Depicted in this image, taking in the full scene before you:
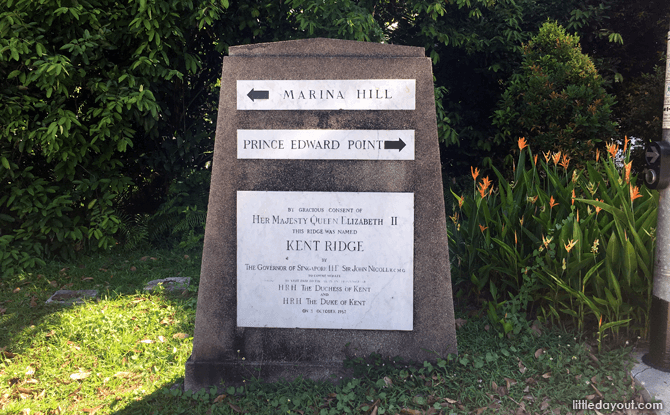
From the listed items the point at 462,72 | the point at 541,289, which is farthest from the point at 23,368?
the point at 462,72

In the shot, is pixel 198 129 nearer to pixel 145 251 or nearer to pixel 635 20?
pixel 145 251

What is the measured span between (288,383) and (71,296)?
2.69 meters

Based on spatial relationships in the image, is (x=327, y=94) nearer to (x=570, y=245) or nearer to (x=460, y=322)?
(x=570, y=245)

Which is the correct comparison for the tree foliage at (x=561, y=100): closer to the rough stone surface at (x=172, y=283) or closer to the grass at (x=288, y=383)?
the grass at (x=288, y=383)

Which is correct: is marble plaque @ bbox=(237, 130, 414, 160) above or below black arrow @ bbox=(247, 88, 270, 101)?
below

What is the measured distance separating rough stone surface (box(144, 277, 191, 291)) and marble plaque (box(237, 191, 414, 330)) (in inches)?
80.0

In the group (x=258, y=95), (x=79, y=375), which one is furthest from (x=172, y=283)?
(x=258, y=95)

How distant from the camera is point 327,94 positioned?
3.04m

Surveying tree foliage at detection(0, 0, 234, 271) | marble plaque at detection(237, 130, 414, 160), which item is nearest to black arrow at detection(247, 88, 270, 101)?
marble plaque at detection(237, 130, 414, 160)

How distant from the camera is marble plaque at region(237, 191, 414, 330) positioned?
3064 millimetres

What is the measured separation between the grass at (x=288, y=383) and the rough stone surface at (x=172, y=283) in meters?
0.77

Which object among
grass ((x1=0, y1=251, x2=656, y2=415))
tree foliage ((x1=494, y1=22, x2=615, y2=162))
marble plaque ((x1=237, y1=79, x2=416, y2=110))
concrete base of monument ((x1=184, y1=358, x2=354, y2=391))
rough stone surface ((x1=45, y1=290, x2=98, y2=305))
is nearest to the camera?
grass ((x1=0, y1=251, x2=656, y2=415))

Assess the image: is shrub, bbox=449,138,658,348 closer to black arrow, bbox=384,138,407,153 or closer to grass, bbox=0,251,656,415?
grass, bbox=0,251,656,415

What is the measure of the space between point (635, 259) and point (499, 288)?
0.97 m
